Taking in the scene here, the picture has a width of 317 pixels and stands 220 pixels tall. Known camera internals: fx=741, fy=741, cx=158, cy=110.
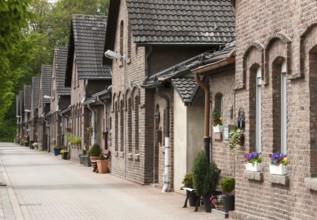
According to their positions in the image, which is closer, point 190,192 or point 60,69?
point 190,192

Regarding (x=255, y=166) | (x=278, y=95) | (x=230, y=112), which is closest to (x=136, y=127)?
(x=230, y=112)

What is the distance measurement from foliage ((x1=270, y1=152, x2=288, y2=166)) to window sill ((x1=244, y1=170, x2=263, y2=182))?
2.81 feet

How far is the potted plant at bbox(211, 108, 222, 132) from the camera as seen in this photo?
17.2 meters

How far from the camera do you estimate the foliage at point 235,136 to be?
563 inches

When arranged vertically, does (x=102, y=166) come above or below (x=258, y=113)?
below

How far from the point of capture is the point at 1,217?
49.2ft

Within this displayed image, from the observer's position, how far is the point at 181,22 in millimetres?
24078

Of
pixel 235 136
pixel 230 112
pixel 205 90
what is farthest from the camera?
pixel 205 90

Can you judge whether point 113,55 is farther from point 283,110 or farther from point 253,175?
point 283,110

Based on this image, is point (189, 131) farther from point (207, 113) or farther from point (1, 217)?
point (1, 217)

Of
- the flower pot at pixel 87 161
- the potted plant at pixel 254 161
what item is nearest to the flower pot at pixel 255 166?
the potted plant at pixel 254 161

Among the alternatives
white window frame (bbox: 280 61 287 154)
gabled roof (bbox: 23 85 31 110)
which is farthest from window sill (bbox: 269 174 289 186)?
gabled roof (bbox: 23 85 31 110)

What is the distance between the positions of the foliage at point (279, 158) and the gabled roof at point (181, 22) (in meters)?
11.4

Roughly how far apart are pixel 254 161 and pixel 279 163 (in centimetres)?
119
